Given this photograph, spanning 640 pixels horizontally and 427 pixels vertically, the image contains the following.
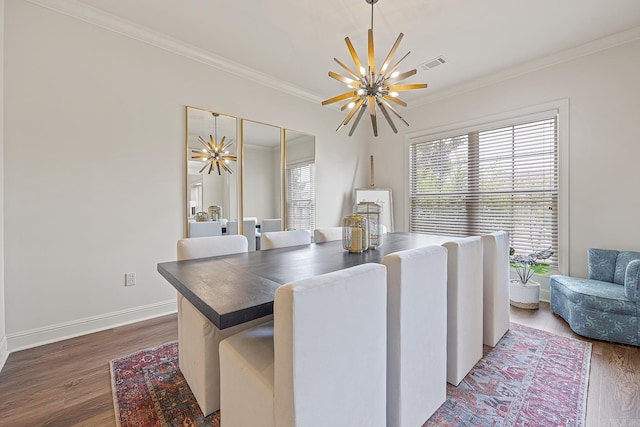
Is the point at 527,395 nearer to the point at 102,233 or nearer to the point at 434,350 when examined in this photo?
the point at 434,350

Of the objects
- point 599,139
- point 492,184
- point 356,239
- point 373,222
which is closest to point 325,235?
point 373,222

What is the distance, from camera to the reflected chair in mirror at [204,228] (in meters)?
2.93

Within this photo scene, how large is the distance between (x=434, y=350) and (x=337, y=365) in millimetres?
722

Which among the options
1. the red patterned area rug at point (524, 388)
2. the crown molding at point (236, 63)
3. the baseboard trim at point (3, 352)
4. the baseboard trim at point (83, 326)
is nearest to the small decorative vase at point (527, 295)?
the red patterned area rug at point (524, 388)

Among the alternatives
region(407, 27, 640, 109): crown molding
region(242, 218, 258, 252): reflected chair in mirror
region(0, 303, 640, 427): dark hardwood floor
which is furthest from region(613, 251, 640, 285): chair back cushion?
region(242, 218, 258, 252): reflected chair in mirror

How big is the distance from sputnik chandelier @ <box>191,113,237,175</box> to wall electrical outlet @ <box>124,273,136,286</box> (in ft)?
4.11

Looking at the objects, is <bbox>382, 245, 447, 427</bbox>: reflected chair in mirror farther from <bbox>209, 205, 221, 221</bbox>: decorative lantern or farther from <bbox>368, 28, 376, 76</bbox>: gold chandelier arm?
<bbox>209, 205, 221, 221</bbox>: decorative lantern

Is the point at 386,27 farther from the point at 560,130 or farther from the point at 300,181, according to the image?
the point at 560,130

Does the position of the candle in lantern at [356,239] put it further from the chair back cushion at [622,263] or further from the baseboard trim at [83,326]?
the chair back cushion at [622,263]

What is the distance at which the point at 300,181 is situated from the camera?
397 cm

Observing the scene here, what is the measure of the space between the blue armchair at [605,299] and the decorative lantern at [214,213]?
3.55 m

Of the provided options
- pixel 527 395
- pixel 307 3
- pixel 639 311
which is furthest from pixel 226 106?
pixel 639 311

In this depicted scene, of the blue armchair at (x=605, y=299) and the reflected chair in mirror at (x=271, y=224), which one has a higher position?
the reflected chair in mirror at (x=271, y=224)

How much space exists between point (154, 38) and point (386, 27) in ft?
7.37
